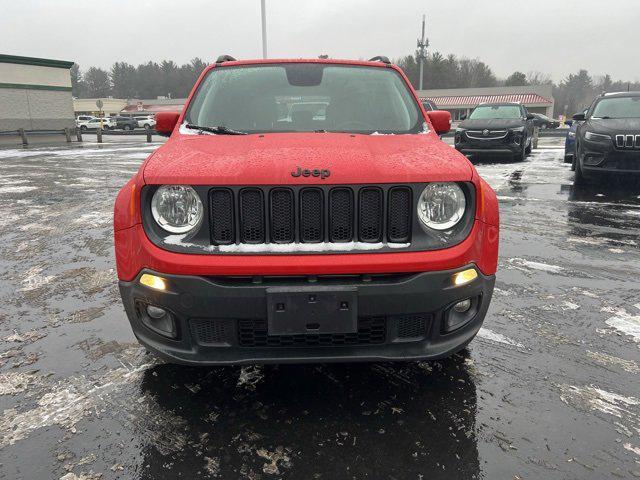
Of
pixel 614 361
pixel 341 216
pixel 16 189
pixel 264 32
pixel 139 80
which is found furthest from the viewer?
pixel 139 80

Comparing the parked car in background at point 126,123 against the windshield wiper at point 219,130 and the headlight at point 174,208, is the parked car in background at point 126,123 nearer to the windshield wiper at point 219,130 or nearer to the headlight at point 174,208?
the windshield wiper at point 219,130

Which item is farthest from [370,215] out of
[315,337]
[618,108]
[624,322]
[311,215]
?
[618,108]

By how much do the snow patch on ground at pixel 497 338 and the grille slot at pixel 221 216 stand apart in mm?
1969

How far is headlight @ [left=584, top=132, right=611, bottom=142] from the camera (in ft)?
27.3

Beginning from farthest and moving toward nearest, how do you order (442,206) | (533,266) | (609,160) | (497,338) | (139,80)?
(139,80), (609,160), (533,266), (497,338), (442,206)

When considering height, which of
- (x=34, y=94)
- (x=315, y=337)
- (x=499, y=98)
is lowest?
(x=315, y=337)

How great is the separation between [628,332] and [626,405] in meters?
0.99

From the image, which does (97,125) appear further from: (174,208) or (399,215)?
(399,215)

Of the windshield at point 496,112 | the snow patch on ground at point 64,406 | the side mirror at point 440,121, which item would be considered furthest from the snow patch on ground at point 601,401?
the windshield at point 496,112

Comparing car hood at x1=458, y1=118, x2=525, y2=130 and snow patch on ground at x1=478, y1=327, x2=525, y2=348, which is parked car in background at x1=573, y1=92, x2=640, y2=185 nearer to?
car hood at x1=458, y1=118, x2=525, y2=130

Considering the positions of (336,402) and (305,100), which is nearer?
(336,402)

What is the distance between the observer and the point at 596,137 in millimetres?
8469

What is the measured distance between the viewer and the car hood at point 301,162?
224cm

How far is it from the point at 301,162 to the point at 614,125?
8277 millimetres
